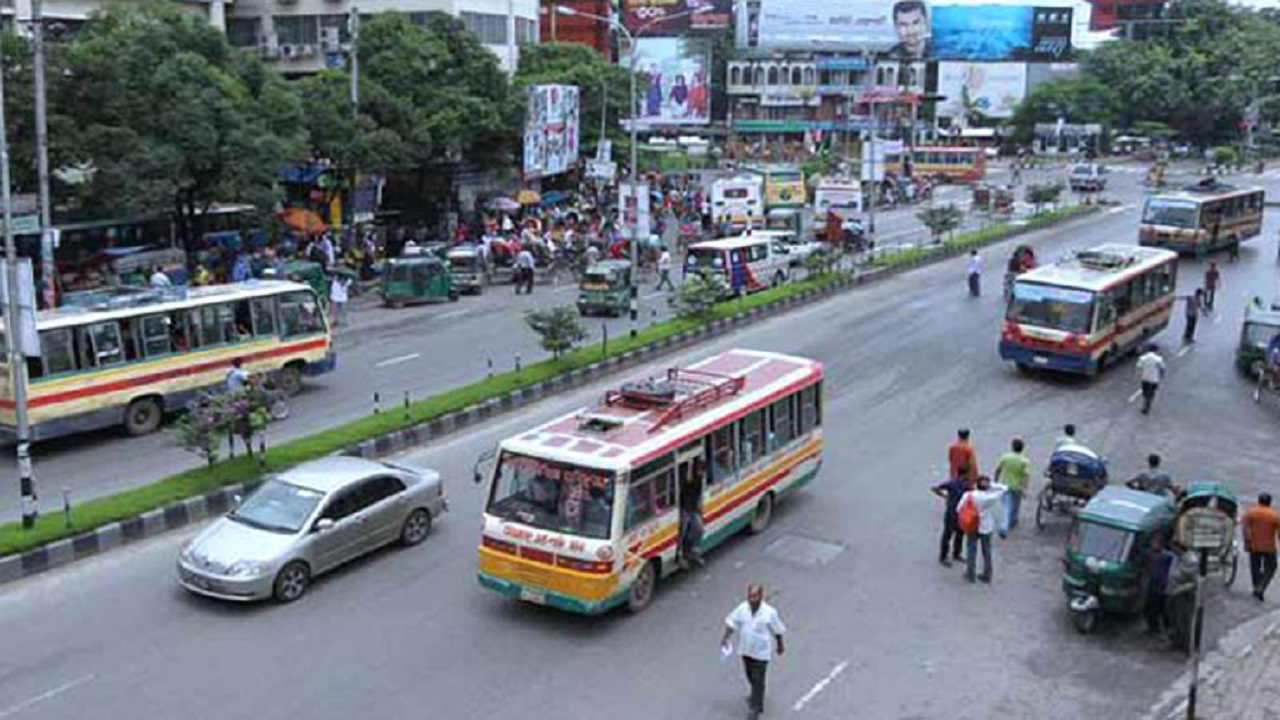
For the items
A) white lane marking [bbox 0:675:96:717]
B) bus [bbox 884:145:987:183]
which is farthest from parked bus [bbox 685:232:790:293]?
bus [bbox 884:145:987:183]

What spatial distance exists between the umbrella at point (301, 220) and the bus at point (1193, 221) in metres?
29.5

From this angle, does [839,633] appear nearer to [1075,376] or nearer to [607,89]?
[1075,376]

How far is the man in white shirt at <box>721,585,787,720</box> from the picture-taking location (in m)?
11.6

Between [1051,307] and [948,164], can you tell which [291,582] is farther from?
[948,164]

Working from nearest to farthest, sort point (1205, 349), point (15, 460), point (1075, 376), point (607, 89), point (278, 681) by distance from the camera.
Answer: point (278, 681) < point (15, 460) < point (1075, 376) < point (1205, 349) < point (607, 89)

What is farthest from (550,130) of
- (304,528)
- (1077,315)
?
(304,528)

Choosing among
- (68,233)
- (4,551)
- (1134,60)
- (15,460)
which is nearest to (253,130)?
(68,233)

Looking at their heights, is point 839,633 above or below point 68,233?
below

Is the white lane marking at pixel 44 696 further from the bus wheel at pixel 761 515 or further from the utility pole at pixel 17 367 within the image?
the bus wheel at pixel 761 515

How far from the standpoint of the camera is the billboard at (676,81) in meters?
96.2

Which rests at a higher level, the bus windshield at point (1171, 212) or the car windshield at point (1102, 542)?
the bus windshield at point (1171, 212)

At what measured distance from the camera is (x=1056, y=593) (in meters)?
15.4

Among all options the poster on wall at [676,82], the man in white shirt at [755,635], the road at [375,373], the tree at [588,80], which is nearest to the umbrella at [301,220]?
the road at [375,373]

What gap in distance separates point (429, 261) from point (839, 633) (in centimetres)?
2453
